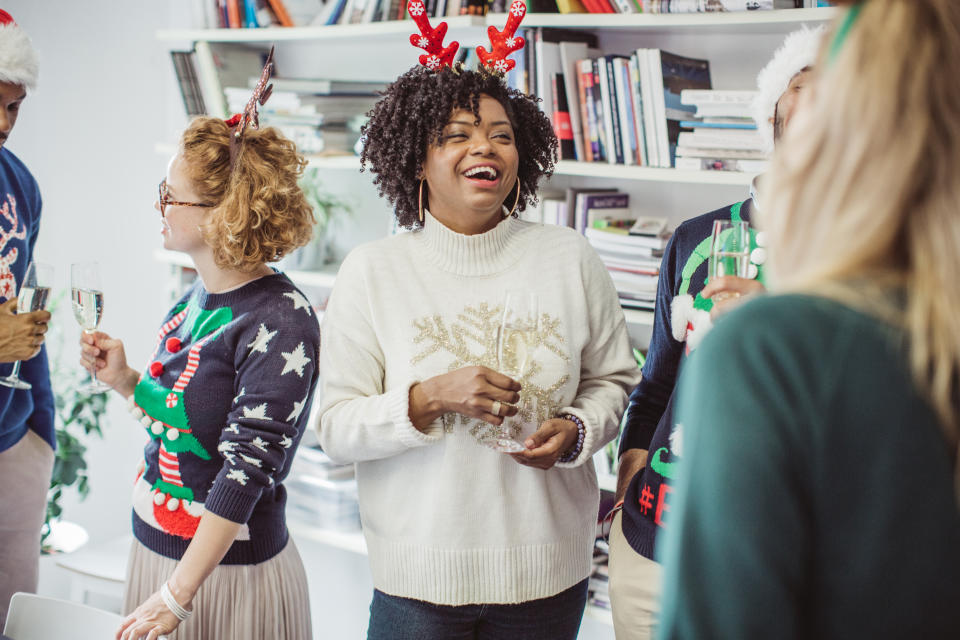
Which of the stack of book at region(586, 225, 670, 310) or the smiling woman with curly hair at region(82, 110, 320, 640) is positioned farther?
the stack of book at region(586, 225, 670, 310)

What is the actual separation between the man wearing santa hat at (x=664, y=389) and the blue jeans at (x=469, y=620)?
0.12 m

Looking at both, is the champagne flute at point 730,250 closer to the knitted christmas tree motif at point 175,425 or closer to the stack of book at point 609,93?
the knitted christmas tree motif at point 175,425

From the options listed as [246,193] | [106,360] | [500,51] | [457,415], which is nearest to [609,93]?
[500,51]

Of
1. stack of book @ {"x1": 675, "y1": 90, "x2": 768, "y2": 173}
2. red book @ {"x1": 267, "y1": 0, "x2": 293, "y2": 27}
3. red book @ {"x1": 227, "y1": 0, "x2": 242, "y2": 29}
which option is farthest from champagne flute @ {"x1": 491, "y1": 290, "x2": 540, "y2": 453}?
red book @ {"x1": 227, "y1": 0, "x2": 242, "y2": 29}

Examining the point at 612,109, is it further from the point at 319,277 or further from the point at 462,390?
the point at 462,390

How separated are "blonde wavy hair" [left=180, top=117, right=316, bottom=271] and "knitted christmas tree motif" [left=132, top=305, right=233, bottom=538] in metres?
Answer: 0.13

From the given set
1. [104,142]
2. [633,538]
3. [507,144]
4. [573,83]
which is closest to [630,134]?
[573,83]

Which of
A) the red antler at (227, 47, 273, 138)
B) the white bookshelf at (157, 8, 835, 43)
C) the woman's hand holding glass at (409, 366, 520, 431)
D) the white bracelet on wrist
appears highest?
the white bookshelf at (157, 8, 835, 43)

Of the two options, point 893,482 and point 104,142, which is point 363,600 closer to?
point 104,142

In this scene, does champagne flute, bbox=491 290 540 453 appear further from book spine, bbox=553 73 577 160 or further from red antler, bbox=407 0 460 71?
book spine, bbox=553 73 577 160

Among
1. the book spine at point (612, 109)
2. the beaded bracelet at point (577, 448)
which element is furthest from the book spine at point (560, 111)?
the beaded bracelet at point (577, 448)

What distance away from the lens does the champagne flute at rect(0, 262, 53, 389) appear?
5.50ft

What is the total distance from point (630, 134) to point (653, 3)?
323 millimetres

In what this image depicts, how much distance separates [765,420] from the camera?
57 cm
